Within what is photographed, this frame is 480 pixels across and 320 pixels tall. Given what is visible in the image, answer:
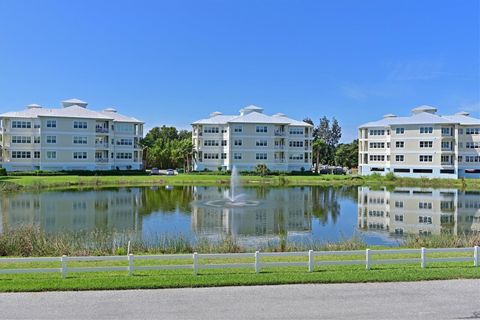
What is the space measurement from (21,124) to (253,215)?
62404mm

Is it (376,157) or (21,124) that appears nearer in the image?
(21,124)

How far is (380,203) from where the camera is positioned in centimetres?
4744

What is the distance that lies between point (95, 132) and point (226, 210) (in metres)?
53.9

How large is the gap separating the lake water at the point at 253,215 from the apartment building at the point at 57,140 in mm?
31588

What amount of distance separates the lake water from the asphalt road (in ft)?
37.3

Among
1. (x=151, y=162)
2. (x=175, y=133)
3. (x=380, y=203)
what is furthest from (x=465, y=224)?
(x=175, y=133)

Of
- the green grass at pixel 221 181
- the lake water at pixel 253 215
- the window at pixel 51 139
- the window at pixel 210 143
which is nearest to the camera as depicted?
the lake water at pixel 253 215

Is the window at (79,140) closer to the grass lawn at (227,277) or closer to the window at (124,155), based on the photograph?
the window at (124,155)

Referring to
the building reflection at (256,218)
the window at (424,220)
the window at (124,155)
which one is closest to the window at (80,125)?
the window at (124,155)

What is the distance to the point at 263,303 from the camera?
434 inches

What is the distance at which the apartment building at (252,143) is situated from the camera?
9344 cm

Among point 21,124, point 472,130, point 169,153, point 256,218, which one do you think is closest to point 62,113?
point 21,124

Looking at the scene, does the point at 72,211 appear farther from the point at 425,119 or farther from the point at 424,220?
A: the point at 425,119

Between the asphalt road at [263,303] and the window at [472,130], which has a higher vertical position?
the window at [472,130]
